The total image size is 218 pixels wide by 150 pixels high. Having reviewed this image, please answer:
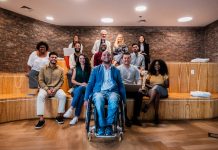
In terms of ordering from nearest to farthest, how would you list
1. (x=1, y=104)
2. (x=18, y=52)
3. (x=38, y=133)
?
(x=38, y=133), (x=1, y=104), (x=18, y=52)

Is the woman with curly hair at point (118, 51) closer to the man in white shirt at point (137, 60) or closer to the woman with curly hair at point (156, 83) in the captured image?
the man in white shirt at point (137, 60)

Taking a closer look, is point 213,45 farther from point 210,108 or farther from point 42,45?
point 42,45

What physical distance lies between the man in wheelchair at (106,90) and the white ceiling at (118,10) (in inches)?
131

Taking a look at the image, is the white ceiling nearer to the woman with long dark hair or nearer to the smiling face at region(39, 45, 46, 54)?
the smiling face at region(39, 45, 46, 54)

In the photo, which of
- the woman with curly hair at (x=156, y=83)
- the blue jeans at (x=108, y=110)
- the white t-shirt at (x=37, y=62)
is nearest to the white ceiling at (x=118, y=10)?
the white t-shirt at (x=37, y=62)

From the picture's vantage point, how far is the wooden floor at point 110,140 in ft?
9.11

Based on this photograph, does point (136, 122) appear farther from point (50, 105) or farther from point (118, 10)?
point (118, 10)

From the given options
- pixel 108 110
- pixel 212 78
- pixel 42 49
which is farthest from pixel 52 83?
pixel 212 78

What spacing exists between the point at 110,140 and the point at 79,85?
1414mm

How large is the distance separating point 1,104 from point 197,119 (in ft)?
12.7

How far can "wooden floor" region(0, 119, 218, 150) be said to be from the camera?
2777mm

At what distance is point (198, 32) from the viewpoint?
9.30 meters

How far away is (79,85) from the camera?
412 centimetres

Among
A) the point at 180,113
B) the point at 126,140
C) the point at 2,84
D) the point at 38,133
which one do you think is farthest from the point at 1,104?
the point at 180,113
